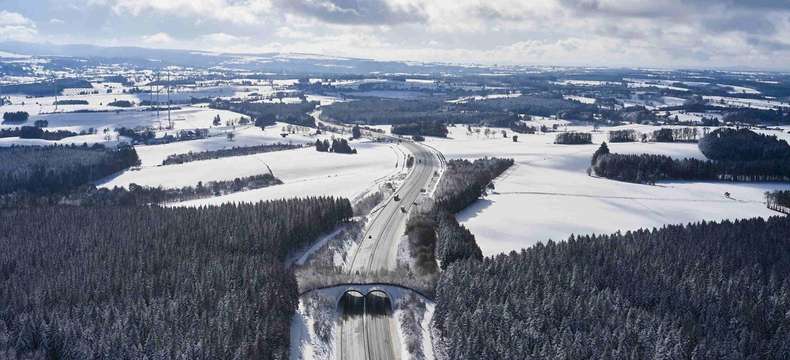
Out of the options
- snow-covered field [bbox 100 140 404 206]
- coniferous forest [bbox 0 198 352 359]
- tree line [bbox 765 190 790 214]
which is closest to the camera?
coniferous forest [bbox 0 198 352 359]

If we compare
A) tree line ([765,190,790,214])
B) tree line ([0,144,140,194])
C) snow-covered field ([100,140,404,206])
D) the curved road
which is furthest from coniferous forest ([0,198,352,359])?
tree line ([765,190,790,214])

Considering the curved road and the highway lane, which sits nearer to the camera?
the curved road

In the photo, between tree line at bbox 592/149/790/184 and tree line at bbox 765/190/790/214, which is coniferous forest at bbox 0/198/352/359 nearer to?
tree line at bbox 592/149/790/184

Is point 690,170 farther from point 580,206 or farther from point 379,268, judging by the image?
point 379,268

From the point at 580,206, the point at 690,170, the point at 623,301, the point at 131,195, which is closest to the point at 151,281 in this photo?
the point at 623,301

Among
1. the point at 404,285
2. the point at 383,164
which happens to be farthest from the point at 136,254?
the point at 383,164

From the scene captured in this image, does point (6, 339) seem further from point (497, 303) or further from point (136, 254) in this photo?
point (497, 303)
